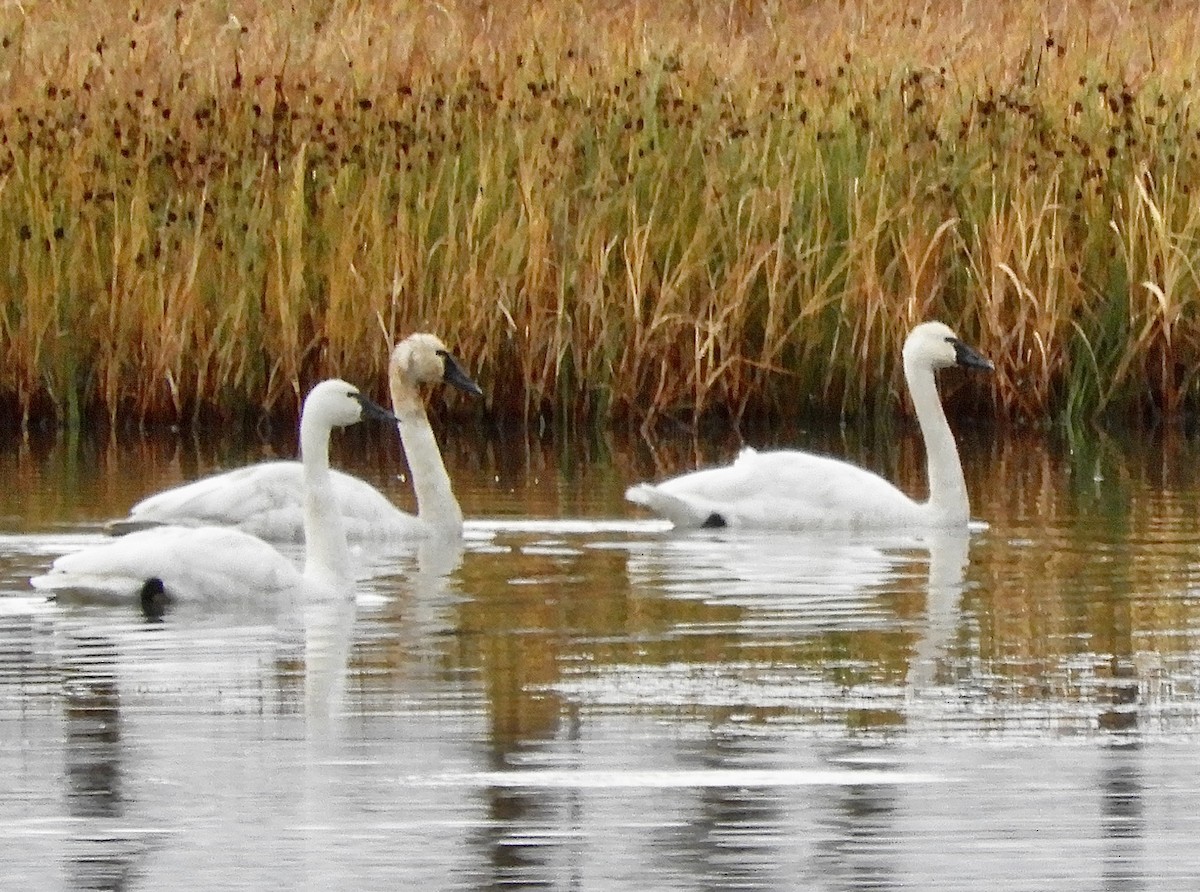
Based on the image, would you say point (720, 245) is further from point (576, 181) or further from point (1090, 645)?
point (1090, 645)

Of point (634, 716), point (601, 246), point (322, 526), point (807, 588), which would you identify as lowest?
point (634, 716)

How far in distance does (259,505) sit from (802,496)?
6.17 feet

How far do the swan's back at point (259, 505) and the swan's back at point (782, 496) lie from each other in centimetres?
92

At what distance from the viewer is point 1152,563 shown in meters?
9.73

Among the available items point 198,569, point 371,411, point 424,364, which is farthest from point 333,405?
point 424,364

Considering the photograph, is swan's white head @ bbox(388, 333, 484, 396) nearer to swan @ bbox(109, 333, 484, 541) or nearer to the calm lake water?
swan @ bbox(109, 333, 484, 541)

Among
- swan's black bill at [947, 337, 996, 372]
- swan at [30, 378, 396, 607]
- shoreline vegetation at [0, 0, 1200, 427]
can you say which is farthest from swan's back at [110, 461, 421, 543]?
shoreline vegetation at [0, 0, 1200, 427]

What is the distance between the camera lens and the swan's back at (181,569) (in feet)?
28.5

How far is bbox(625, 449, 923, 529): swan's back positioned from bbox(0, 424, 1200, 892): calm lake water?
0.35 feet

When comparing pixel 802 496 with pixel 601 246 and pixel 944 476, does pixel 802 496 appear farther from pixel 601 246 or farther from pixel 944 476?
pixel 601 246

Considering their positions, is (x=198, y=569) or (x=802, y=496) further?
(x=802, y=496)

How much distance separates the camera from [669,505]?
11016 mm

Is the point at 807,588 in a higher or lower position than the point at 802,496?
lower

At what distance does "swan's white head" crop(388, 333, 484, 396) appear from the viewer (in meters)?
12.0
